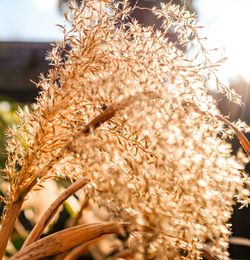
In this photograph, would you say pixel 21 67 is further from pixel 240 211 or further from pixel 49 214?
pixel 49 214

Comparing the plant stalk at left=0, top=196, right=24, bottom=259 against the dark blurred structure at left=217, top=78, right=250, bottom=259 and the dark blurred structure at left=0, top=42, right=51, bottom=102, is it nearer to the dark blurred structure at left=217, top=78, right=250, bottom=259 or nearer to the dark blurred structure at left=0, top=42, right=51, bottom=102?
the dark blurred structure at left=217, top=78, right=250, bottom=259

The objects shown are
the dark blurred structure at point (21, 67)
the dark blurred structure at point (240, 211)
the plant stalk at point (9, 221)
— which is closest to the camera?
the plant stalk at point (9, 221)

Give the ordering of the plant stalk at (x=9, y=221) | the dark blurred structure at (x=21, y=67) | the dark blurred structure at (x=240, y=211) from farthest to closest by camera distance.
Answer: the dark blurred structure at (x=21, y=67), the dark blurred structure at (x=240, y=211), the plant stalk at (x=9, y=221)

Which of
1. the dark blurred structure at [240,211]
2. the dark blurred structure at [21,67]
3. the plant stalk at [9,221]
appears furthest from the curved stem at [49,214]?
the dark blurred structure at [21,67]

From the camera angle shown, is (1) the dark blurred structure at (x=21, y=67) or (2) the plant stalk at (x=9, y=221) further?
(1) the dark blurred structure at (x=21, y=67)

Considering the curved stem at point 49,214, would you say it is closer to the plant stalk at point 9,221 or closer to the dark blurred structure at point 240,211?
the plant stalk at point 9,221

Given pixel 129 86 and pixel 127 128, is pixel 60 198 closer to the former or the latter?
pixel 127 128

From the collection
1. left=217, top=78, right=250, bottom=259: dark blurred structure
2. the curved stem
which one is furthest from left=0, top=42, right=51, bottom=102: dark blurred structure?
the curved stem

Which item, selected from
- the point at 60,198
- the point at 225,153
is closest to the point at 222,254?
the point at 225,153

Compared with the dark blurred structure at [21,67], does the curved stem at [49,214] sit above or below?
above

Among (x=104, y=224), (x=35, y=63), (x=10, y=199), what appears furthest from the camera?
(x=35, y=63)

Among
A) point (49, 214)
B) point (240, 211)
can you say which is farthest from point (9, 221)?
point (240, 211)
